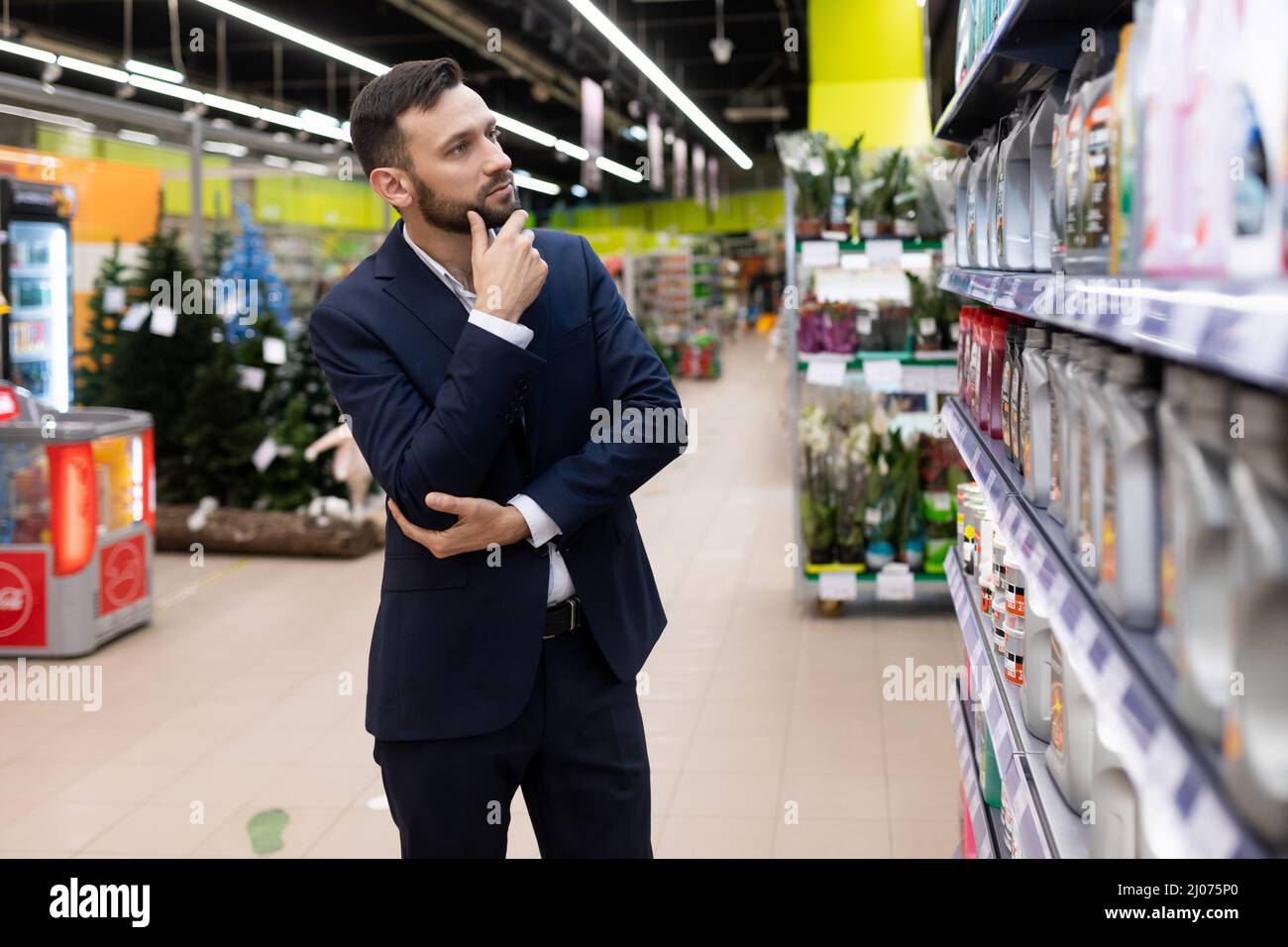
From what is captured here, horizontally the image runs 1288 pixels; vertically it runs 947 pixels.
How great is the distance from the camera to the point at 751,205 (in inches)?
1412

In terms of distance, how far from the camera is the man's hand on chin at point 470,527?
6.00ft

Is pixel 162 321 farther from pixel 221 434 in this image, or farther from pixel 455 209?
pixel 455 209

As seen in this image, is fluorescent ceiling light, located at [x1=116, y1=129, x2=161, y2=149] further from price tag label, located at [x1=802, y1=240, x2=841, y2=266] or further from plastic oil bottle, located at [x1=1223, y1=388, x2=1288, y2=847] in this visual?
plastic oil bottle, located at [x1=1223, y1=388, x2=1288, y2=847]

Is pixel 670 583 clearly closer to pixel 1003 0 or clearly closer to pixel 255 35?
pixel 1003 0

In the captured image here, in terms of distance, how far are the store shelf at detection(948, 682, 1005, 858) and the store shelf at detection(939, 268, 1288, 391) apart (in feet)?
4.74

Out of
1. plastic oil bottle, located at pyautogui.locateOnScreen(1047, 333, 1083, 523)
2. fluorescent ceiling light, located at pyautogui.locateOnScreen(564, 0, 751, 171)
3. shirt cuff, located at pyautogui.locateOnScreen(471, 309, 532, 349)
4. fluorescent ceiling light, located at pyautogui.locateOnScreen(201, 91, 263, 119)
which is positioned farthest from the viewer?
fluorescent ceiling light, located at pyautogui.locateOnScreen(201, 91, 263, 119)

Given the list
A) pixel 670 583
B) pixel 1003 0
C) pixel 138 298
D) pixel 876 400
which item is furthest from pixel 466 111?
pixel 138 298

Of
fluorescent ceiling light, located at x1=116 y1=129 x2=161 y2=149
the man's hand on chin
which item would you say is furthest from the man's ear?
fluorescent ceiling light, located at x1=116 y1=129 x2=161 y2=149

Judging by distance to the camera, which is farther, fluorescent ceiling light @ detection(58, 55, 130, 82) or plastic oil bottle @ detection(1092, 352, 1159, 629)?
fluorescent ceiling light @ detection(58, 55, 130, 82)

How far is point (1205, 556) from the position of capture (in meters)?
1.00

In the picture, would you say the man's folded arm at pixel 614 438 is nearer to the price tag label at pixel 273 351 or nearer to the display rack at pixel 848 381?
the display rack at pixel 848 381

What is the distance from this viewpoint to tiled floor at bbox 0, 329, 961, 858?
3633mm

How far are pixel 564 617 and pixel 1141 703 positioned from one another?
1058mm
